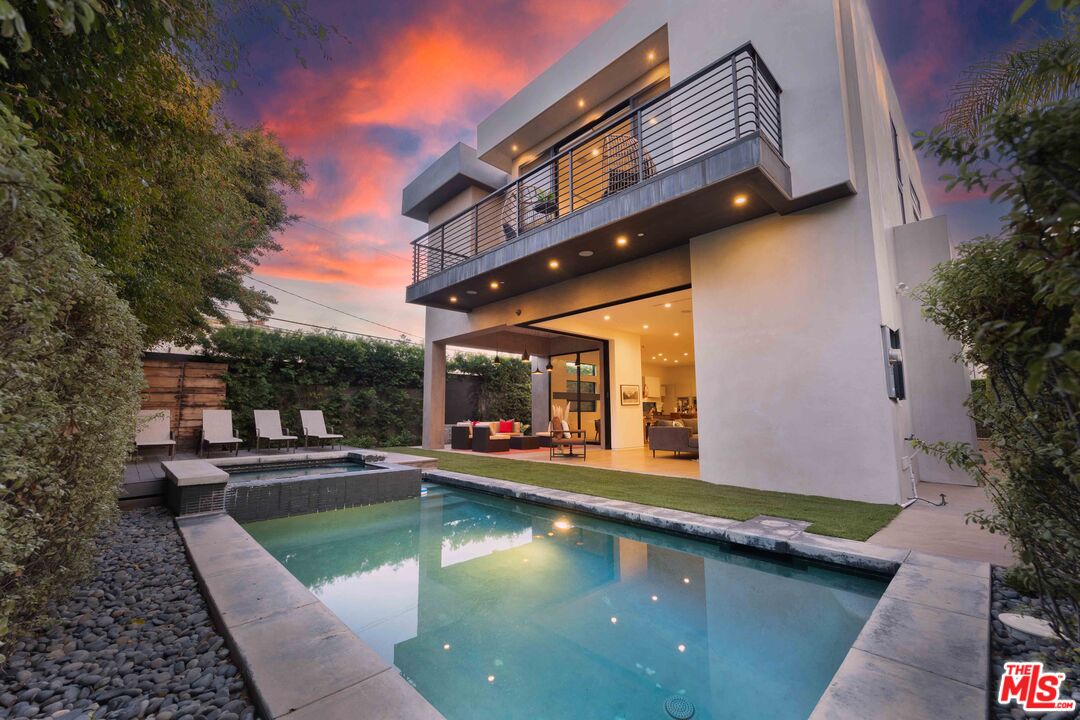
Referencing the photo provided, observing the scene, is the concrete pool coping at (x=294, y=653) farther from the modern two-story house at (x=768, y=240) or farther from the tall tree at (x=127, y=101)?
the modern two-story house at (x=768, y=240)

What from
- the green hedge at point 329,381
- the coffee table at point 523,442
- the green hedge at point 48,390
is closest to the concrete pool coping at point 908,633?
the green hedge at point 48,390

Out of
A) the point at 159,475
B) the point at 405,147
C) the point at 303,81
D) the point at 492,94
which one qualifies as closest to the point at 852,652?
the point at 159,475

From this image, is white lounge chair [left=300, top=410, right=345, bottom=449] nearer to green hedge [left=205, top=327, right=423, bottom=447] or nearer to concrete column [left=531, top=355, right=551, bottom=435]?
green hedge [left=205, top=327, right=423, bottom=447]

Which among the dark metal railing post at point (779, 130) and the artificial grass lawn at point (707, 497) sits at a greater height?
the dark metal railing post at point (779, 130)

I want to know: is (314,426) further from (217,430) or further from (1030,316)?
(1030,316)

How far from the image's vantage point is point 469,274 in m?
8.14

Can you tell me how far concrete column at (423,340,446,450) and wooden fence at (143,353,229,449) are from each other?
442 cm

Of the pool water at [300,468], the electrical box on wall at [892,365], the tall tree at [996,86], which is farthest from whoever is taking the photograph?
the pool water at [300,468]

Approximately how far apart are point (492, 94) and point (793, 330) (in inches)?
374

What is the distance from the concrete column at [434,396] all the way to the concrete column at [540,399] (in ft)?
9.86

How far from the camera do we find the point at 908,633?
198 cm

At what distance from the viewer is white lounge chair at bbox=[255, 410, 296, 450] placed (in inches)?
359

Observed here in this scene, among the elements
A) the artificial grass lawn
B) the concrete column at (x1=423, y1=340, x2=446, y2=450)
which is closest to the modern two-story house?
the artificial grass lawn

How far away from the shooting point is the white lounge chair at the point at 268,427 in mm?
9109
